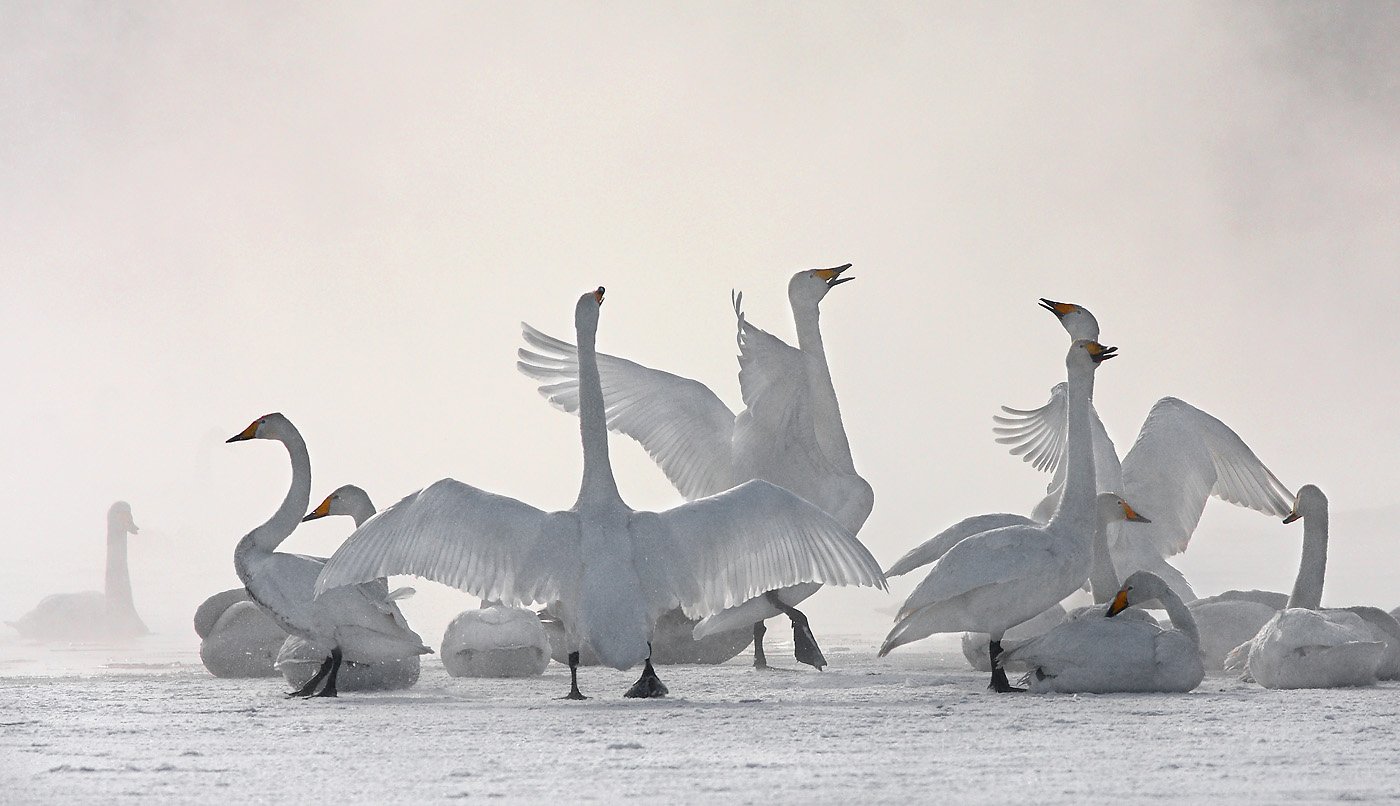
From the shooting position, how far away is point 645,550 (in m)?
8.34

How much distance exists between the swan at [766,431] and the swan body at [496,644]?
3.73ft

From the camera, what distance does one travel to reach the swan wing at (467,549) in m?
8.18

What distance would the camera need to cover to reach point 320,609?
8.51 metres

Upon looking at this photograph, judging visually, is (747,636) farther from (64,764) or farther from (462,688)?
(64,764)

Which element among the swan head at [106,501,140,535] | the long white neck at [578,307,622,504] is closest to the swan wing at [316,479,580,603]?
the long white neck at [578,307,622,504]

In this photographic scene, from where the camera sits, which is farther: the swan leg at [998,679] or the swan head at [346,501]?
the swan head at [346,501]

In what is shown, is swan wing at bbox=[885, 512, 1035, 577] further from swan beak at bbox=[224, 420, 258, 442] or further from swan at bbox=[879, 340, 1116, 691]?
swan beak at bbox=[224, 420, 258, 442]

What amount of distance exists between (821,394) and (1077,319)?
1.89m

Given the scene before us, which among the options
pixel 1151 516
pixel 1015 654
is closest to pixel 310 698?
pixel 1015 654

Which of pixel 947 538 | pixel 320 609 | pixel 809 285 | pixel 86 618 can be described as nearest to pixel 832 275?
pixel 809 285

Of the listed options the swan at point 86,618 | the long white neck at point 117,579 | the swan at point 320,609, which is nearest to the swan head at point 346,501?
the swan at point 320,609

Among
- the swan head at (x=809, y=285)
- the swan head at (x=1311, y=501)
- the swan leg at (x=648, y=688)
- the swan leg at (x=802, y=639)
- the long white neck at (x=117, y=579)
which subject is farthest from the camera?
the long white neck at (x=117, y=579)

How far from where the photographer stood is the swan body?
10.0m

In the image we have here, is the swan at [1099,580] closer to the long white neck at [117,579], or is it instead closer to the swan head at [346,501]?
the swan head at [346,501]
